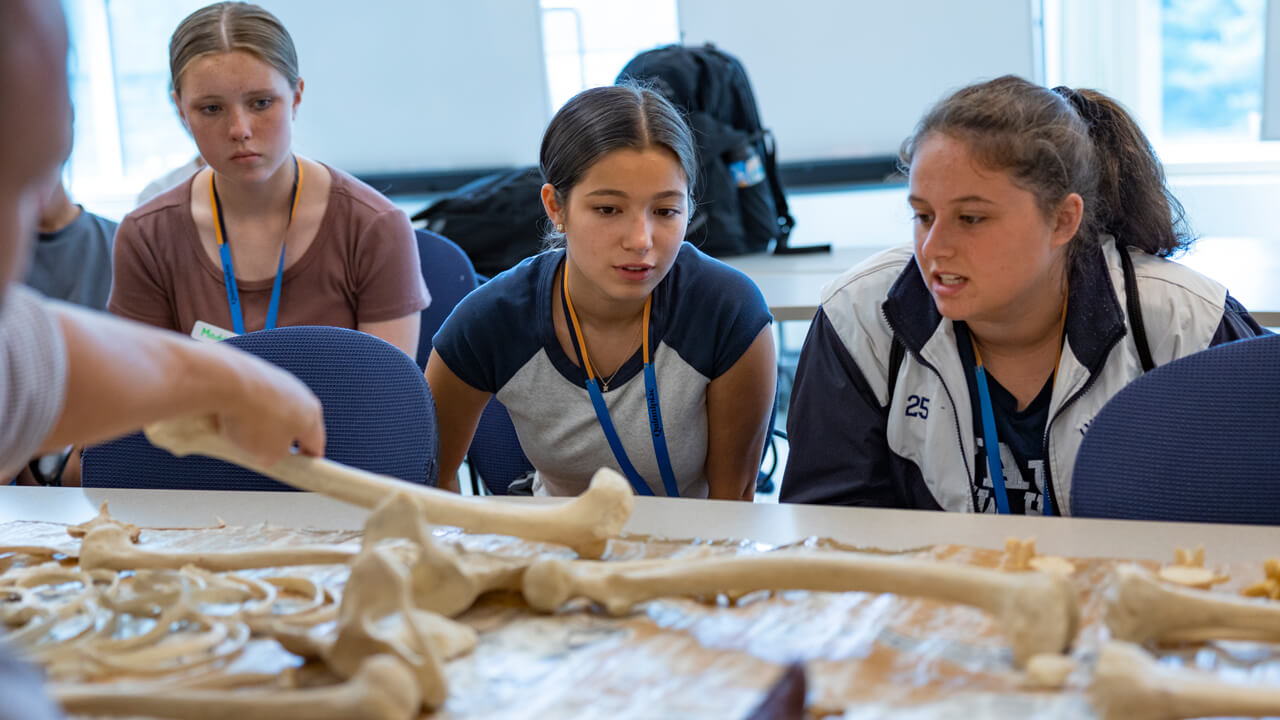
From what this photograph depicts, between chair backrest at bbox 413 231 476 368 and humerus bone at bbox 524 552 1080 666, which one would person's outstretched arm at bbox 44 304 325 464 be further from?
chair backrest at bbox 413 231 476 368

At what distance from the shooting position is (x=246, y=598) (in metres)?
1.14

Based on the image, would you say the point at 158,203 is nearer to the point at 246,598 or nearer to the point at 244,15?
the point at 244,15

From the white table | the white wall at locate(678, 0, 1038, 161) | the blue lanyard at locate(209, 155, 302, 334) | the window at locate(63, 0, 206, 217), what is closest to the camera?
the blue lanyard at locate(209, 155, 302, 334)

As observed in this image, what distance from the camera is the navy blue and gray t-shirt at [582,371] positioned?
1956 mm

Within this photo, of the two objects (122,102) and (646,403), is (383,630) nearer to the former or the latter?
(646,403)

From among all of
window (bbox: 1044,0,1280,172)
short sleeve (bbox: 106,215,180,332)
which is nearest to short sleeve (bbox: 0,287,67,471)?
short sleeve (bbox: 106,215,180,332)

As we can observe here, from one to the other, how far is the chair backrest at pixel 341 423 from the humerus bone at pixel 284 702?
830mm

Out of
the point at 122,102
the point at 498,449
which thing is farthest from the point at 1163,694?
the point at 122,102

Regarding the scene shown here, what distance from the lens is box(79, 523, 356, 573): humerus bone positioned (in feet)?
3.80

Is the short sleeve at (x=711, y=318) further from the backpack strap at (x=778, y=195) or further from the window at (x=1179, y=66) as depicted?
the window at (x=1179, y=66)

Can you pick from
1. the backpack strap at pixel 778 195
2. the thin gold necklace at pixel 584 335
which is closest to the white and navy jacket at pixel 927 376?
the thin gold necklace at pixel 584 335

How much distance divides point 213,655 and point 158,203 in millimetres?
1662

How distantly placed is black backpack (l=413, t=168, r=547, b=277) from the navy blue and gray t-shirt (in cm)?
180

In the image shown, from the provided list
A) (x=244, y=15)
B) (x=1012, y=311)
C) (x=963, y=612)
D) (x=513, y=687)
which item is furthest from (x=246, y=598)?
(x=244, y=15)
